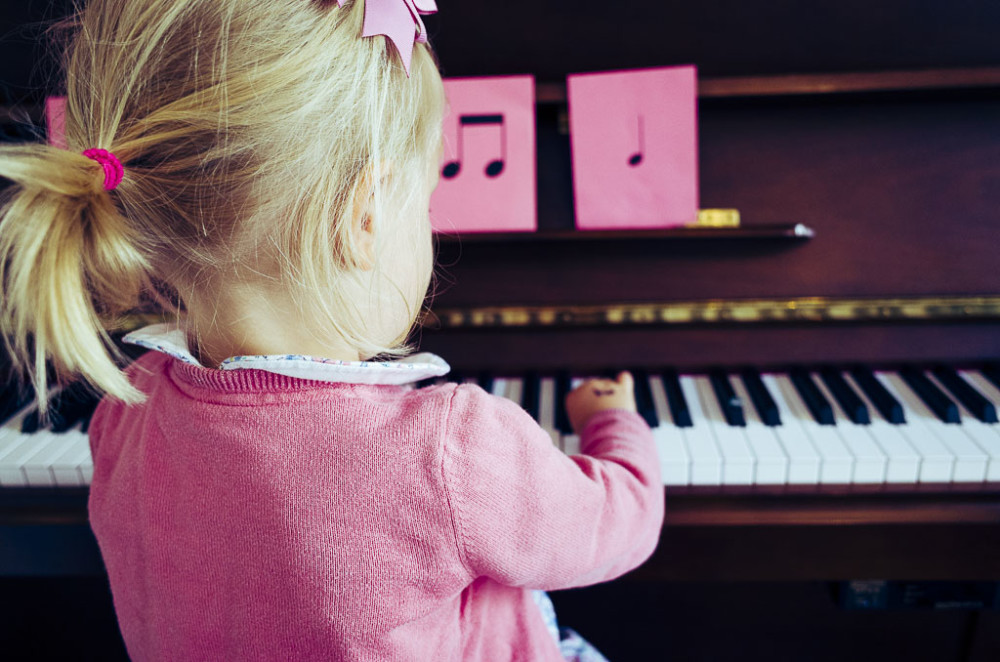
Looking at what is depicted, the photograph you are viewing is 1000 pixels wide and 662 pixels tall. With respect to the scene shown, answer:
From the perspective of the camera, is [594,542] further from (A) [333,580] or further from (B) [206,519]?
(B) [206,519]

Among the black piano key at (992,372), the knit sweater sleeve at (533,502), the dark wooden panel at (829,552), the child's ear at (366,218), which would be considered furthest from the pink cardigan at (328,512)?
the black piano key at (992,372)

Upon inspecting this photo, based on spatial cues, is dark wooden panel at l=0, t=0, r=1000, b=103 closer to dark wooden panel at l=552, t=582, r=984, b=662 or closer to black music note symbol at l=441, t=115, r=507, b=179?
black music note symbol at l=441, t=115, r=507, b=179

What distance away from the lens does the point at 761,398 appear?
1.07m

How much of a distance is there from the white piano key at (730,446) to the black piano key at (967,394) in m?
0.35

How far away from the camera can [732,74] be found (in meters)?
1.10

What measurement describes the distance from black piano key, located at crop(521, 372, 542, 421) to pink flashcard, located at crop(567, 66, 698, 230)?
0.32 metres

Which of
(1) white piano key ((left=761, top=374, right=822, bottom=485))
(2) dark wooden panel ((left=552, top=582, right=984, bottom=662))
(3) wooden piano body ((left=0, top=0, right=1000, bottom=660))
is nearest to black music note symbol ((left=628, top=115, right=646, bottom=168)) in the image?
(3) wooden piano body ((left=0, top=0, right=1000, bottom=660))

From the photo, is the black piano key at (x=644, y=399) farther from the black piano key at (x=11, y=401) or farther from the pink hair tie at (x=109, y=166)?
the black piano key at (x=11, y=401)

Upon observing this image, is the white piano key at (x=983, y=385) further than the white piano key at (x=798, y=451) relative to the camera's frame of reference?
Yes

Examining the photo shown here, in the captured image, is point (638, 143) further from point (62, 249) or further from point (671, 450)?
point (62, 249)

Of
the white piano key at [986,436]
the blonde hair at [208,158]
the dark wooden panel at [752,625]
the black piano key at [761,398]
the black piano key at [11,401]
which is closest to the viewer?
the blonde hair at [208,158]

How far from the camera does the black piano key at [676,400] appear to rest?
1.03m

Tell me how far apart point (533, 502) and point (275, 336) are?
30 centimetres

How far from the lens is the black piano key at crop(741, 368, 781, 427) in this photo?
1012mm
